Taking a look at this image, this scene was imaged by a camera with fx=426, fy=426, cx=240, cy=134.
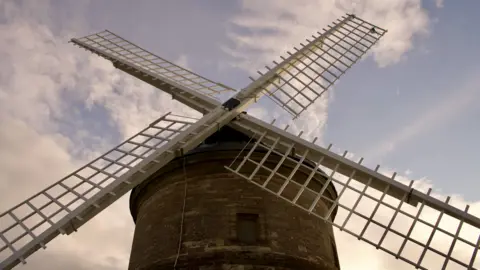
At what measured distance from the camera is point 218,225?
8820 millimetres

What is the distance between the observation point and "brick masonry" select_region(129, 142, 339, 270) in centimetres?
849

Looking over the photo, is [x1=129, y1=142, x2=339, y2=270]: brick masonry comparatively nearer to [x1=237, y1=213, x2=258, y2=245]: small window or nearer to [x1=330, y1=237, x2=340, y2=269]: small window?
[x1=330, y1=237, x2=340, y2=269]: small window

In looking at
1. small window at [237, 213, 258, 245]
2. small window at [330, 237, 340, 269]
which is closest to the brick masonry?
small window at [330, 237, 340, 269]

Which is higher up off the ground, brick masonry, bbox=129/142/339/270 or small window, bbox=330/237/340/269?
small window, bbox=330/237/340/269

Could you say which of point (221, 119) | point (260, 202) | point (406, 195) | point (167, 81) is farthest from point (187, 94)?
point (406, 195)

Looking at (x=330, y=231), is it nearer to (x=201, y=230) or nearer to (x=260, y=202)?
(x=260, y=202)

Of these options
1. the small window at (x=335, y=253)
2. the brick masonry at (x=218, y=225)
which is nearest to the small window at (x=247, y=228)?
the brick masonry at (x=218, y=225)

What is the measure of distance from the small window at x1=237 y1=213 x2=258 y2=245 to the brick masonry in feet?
0.35

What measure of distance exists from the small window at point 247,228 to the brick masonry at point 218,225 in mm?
105

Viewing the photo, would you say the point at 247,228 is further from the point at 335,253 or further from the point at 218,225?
the point at 335,253

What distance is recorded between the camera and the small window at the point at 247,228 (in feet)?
28.6

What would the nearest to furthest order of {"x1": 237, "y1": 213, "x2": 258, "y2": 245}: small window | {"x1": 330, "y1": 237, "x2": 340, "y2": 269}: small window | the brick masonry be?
1. the brick masonry
2. {"x1": 237, "y1": 213, "x2": 258, "y2": 245}: small window
3. {"x1": 330, "y1": 237, "x2": 340, "y2": 269}: small window

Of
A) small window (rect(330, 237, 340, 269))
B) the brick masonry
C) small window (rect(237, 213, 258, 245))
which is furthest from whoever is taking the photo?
small window (rect(330, 237, 340, 269))

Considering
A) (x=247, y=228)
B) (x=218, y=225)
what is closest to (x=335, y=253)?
(x=247, y=228)
